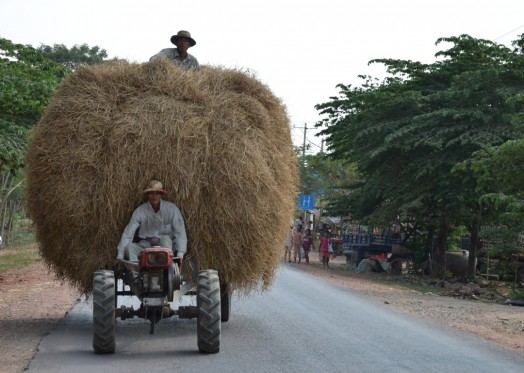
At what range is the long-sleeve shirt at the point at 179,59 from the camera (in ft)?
38.1

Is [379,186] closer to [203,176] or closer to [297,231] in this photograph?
[297,231]

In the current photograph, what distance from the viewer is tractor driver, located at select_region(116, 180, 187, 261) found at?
954 centimetres

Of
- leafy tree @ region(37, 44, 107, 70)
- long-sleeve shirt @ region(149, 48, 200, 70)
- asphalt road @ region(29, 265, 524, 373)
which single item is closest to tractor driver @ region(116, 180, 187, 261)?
asphalt road @ region(29, 265, 524, 373)

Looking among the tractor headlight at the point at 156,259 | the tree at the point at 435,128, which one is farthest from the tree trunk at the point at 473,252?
the tractor headlight at the point at 156,259

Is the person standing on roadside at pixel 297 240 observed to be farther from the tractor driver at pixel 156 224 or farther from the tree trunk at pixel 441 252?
the tractor driver at pixel 156 224

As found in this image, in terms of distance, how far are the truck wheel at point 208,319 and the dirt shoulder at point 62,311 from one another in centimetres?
176

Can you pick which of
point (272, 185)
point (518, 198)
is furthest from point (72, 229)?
point (518, 198)

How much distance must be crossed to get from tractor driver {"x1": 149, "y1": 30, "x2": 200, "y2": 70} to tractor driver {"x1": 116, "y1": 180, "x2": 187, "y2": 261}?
2.59 metres

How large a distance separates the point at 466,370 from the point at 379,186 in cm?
2094

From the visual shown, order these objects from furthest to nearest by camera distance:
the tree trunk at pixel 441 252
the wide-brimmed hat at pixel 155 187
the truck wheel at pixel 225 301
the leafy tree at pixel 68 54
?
the leafy tree at pixel 68 54 < the tree trunk at pixel 441 252 < the truck wheel at pixel 225 301 < the wide-brimmed hat at pixel 155 187

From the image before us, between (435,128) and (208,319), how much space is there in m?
19.1

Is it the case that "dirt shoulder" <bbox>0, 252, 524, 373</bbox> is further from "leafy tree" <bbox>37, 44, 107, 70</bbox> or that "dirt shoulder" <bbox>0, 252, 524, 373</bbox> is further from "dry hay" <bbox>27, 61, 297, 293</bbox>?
"leafy tree" <bbox>37, 44, 107, 70</bbox>

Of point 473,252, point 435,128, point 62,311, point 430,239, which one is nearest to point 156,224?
point 62,311

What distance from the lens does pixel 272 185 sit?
→ 1007 centimetres
